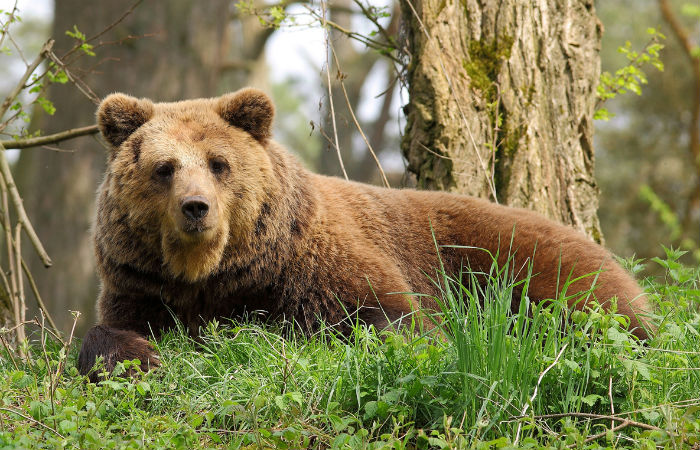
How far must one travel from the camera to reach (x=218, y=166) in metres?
4.60

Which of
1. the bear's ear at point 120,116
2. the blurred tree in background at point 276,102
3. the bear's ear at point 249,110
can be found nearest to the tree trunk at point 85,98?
the blurred tree in background at point 276,102

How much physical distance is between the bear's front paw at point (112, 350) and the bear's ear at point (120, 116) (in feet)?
4.15

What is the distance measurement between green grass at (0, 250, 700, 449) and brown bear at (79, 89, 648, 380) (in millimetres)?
794

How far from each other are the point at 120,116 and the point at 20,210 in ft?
3.63

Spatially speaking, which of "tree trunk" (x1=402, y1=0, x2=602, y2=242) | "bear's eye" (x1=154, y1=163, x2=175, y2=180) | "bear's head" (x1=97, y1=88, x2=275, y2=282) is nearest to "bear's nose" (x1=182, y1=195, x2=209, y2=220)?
"bear's head" (x1=97, y1=88, x2=275, y2=282)

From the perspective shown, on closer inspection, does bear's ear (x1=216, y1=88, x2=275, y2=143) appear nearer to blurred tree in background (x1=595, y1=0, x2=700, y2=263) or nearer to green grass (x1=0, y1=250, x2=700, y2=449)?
green grass (x1=0, y1=250, x2=700, y2=449)

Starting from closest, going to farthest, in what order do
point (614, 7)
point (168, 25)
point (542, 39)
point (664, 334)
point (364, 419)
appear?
point (364, 419), point (664, 334), point (542, 39), point (168, 25), point (614, 7)

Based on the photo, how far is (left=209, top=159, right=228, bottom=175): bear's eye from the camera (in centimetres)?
457

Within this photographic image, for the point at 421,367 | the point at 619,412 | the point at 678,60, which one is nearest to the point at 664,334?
the point at 619,412

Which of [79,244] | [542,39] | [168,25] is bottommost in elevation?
[79,244]

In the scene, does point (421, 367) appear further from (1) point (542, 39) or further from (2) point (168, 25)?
(2) point (168, 25)

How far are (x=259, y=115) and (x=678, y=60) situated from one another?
793 inches

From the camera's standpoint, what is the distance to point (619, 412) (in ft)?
10.7

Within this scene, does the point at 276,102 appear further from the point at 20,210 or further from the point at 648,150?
the point at 648,150
